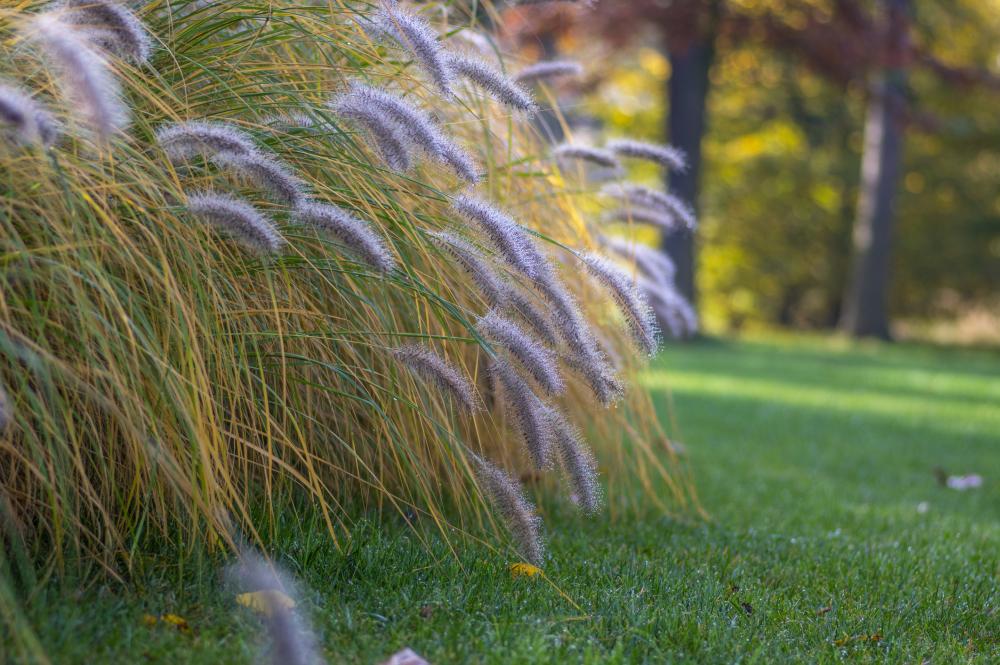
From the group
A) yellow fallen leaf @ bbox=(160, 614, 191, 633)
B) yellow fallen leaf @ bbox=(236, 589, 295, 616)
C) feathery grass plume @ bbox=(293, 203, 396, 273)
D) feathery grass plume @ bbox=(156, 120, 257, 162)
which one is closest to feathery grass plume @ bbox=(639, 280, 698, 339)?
feathery grass plume @ bbox=(293, 203, 396, 273)

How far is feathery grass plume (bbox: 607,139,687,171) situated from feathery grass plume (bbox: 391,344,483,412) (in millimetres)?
1249

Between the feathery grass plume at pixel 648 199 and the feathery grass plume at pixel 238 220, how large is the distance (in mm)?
Result: 1667

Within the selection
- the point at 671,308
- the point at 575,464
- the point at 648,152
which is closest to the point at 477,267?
the point at 575,464

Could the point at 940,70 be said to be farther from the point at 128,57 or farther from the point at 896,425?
the point at 128,57

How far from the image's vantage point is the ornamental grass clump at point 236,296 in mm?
2074

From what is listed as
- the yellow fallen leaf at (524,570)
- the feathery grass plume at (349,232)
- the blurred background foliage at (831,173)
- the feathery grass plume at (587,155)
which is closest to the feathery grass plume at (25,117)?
the feathery grass plume at (349,232)

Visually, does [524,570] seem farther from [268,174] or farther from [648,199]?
[648,199]

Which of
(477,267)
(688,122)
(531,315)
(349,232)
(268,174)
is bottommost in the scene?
(531,315)

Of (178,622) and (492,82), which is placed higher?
(492,82)

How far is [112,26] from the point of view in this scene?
2133 millimetres

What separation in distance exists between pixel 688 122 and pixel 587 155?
11.4 metres

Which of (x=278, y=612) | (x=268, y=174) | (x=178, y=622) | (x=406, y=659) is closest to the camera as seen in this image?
(x=278, y=612)

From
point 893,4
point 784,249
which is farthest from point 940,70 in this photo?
point 784,249

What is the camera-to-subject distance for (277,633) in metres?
1.66
